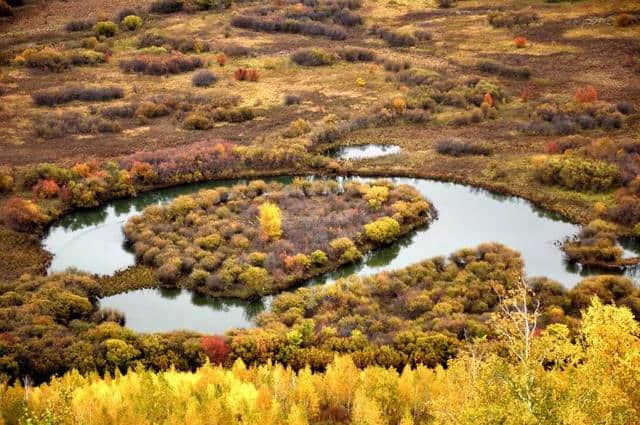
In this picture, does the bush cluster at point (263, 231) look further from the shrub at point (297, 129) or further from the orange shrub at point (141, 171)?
the shrub at point (297, 129)

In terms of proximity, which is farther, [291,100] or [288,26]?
[288,26]

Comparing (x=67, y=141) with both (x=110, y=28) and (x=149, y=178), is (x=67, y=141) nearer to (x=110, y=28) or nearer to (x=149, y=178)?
(x=149, y=178)

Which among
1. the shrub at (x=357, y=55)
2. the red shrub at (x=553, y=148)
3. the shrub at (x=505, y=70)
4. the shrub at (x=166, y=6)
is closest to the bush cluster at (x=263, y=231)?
the red shrub at (x=553, y=148)

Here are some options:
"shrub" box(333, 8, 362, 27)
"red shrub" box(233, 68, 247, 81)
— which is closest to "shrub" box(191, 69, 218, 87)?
"red shrub" box(233, 68, 247, 81)

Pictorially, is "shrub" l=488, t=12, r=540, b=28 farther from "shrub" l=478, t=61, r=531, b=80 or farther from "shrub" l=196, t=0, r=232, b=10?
"shrub" l=196, t=0, r=232, b=10

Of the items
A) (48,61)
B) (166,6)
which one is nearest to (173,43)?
(48,61)

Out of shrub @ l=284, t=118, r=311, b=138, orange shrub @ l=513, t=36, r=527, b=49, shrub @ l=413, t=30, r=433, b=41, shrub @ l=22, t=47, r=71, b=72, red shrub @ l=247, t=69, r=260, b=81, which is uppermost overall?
shrub @ l=22, t=47, r=71, b=72

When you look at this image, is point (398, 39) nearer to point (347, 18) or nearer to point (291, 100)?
point (347, 18)
